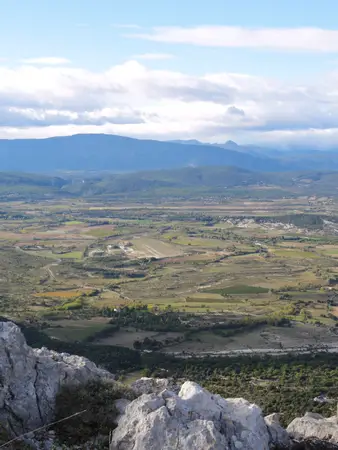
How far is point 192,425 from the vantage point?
15.0m

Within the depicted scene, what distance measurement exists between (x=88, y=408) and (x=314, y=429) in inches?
288

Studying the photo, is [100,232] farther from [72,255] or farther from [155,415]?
[155,415]

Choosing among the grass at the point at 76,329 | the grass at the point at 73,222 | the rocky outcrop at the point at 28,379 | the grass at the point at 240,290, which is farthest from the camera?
the grass at the point at 73,222

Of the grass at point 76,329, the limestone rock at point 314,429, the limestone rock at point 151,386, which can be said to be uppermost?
the limestone rock at point 151,386

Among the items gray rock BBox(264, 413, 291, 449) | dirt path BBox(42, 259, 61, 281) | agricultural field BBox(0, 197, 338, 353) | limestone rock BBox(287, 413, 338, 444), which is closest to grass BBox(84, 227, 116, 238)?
agricultural field BBox(0, 197, 338, 353)

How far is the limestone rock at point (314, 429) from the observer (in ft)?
56.6

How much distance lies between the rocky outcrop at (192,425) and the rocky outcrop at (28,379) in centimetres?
276

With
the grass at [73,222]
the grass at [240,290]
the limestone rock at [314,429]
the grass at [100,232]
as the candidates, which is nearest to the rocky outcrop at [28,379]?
the limestone rock at [314,429]

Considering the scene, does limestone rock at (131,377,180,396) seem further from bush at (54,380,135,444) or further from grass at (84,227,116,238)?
grass at (84,227,116,238)

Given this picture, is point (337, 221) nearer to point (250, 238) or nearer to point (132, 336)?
point (250, 238)

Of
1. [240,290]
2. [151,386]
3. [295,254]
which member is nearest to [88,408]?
[151,386]

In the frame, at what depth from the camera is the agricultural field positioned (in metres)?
59.3

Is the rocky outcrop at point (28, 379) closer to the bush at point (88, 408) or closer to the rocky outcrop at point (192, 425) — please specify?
the bush at point (88, 408)

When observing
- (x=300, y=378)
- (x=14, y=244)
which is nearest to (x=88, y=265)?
(x=14, y=244)
